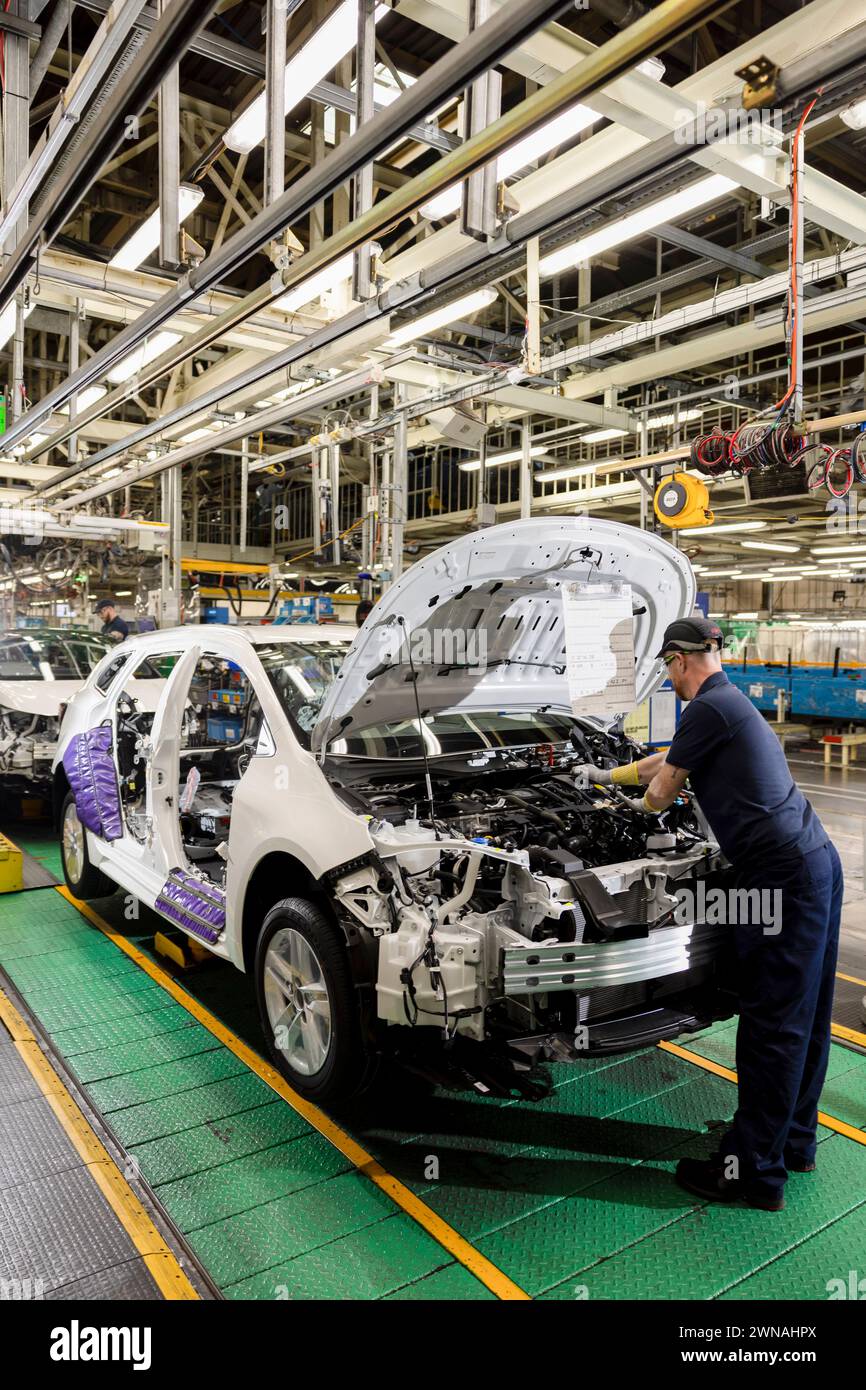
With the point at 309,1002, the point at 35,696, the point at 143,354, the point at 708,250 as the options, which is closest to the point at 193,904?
the point at 309,1002

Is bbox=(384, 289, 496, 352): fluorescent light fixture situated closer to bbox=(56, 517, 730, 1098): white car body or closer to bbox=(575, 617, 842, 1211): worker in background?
bbox=(56, 517, 730, 1098): white car body

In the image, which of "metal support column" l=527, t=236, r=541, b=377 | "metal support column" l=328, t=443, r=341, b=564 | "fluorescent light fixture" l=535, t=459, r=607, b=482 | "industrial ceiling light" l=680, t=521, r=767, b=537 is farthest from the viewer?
"industrial ceiling light" l=680, t=521, r=767, b=537

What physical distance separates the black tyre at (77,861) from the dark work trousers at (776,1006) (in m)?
3.73

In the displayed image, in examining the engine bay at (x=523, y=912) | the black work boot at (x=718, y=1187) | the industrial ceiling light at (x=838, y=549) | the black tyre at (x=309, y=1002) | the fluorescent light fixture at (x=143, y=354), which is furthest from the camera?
the industrial ceiling light at (x=838, y=549)

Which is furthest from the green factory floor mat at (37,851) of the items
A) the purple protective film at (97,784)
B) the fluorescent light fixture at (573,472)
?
the fluorescent light fixture at (573,472)

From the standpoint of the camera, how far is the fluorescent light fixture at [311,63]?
327cm

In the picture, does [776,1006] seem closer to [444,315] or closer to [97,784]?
[97,784]

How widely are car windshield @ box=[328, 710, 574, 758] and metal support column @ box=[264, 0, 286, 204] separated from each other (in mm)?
2159

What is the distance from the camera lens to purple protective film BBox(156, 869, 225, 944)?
141 inches

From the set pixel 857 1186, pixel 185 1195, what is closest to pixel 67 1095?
pixel 185 1195

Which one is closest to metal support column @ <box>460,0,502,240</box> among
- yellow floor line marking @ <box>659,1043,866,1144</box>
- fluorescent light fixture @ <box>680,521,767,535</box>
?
yellow floor line marking @ <box>659,1043,866,1144</box>

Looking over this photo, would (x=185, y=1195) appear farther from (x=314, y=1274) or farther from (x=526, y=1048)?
(x=526, y=1048)

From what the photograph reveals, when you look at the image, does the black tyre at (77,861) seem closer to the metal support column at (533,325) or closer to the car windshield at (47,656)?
the car windshield at (47,656)
